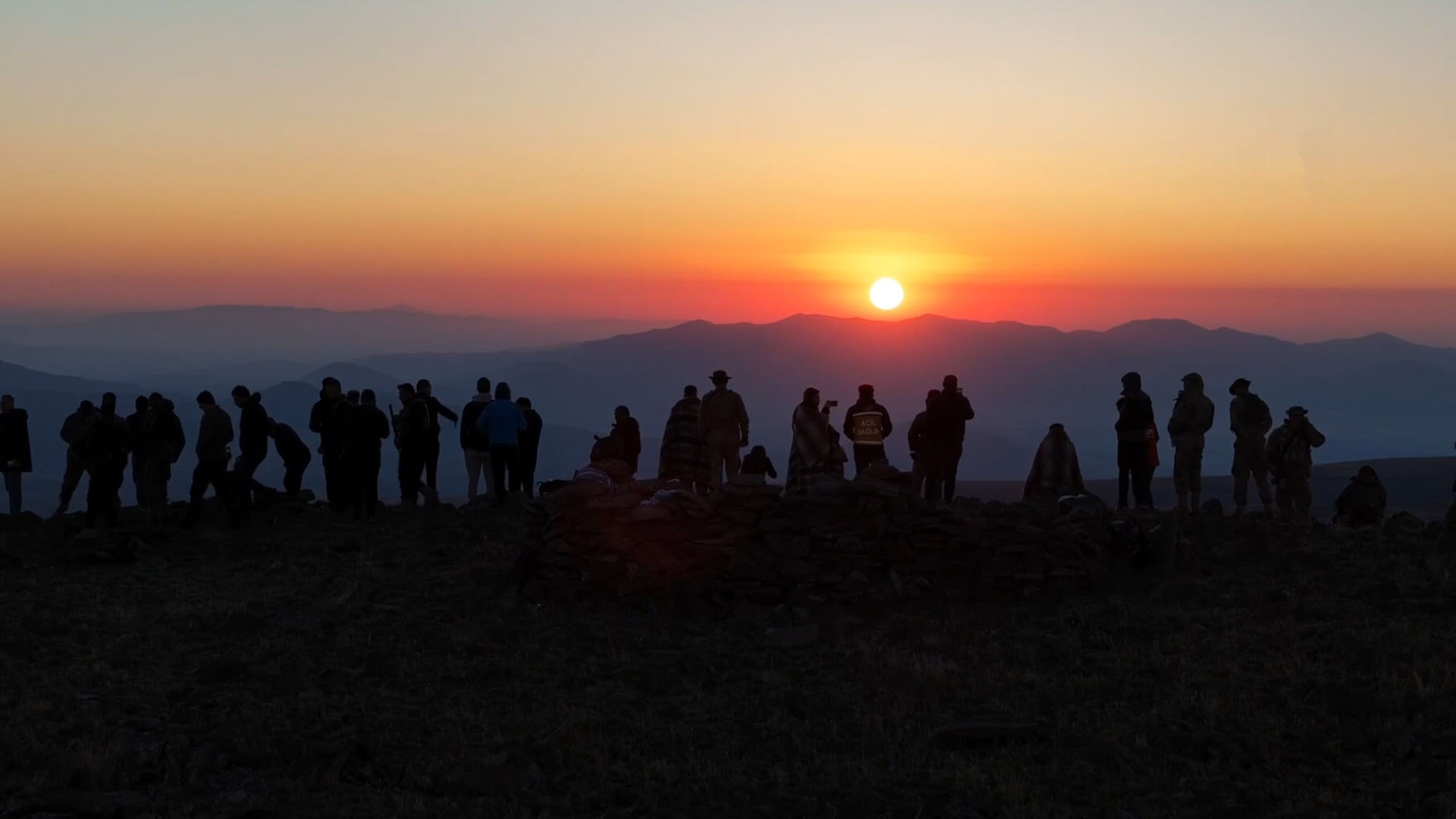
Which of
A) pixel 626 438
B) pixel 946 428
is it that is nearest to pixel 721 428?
pixel 626 438

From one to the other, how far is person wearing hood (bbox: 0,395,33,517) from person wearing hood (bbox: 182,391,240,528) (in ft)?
9.54

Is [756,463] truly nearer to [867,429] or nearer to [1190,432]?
[867,429]

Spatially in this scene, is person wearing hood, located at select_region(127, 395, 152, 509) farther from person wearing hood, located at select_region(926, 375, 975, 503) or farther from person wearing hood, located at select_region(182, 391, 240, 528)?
person wearing hood, located at select_region(926, 375, 975, 503)

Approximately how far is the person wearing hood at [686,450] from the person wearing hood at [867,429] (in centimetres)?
224

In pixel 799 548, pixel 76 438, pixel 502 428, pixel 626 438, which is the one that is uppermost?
pixel 502 428

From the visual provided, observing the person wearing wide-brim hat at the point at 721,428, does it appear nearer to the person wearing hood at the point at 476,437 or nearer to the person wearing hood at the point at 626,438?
the person wearing hood at the point at 626,438

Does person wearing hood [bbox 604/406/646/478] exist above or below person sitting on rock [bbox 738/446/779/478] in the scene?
above

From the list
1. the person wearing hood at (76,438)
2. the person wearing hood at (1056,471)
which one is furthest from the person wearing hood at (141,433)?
the person wearing hood at (1056,471)

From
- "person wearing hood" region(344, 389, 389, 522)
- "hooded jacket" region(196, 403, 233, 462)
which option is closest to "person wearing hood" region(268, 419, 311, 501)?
"hooded jacket" region(196, 403, 233, 462)

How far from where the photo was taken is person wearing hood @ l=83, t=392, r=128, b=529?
756 inches

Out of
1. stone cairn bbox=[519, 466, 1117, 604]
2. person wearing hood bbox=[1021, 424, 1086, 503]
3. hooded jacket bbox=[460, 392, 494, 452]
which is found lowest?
stone cairn bbox=[519, 466, 1117, 604]

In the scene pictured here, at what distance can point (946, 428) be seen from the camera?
63.3ft

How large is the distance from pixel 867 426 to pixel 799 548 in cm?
406

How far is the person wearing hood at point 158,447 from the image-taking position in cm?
2012
